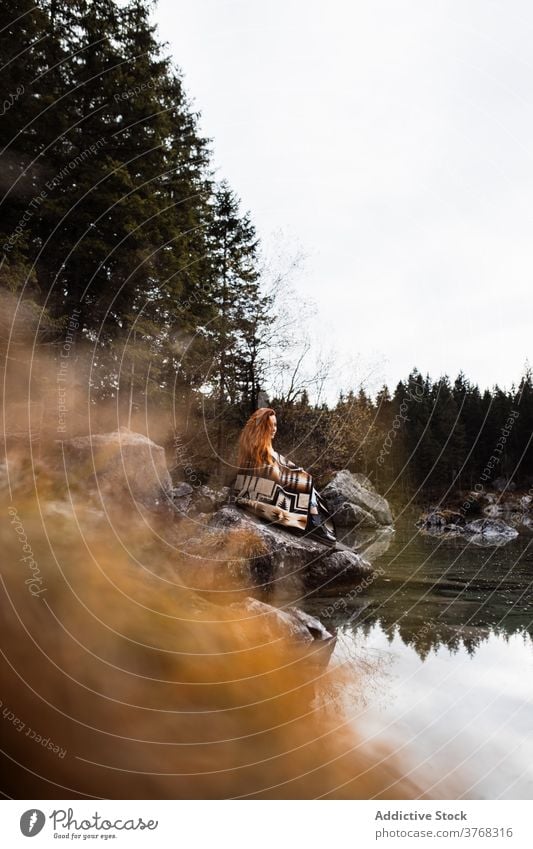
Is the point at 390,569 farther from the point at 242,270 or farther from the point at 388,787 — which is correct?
the point at 242,270

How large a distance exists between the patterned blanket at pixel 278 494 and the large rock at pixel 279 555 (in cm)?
18

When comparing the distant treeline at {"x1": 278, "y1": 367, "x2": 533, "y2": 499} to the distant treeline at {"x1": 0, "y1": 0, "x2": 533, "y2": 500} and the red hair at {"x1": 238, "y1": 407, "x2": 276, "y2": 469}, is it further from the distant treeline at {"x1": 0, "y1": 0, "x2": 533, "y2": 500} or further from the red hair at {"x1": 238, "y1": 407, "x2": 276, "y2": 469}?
the red hair at {"x1": 238, "y1": 407, "x2": 276, "y2": 469}

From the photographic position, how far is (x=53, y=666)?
2871mm

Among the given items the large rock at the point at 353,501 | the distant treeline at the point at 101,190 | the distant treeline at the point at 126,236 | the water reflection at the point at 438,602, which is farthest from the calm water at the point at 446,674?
the large rock at the point at 353,501

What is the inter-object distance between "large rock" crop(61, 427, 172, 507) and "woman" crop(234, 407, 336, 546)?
1429mm

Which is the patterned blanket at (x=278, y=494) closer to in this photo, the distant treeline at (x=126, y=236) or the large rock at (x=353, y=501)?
the distant treeline at (x=126, y=236)

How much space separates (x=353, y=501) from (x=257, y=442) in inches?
316

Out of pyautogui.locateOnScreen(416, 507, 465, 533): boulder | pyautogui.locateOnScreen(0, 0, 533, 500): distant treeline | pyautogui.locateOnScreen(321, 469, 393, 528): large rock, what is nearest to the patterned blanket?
pyautogui.locateOnScreen(0, 0, 533, 500): distant treeline

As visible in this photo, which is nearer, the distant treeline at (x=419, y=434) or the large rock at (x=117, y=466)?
the large rock at (x=117, y=466)

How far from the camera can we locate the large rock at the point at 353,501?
14.4m

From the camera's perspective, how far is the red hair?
7.96 metres

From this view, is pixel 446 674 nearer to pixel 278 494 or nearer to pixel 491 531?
pixel 278 494

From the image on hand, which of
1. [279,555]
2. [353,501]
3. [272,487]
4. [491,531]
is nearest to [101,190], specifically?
[272,487]

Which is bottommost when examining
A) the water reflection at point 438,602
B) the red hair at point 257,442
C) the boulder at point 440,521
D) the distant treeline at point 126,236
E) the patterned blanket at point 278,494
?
the boulder at point 440,521
